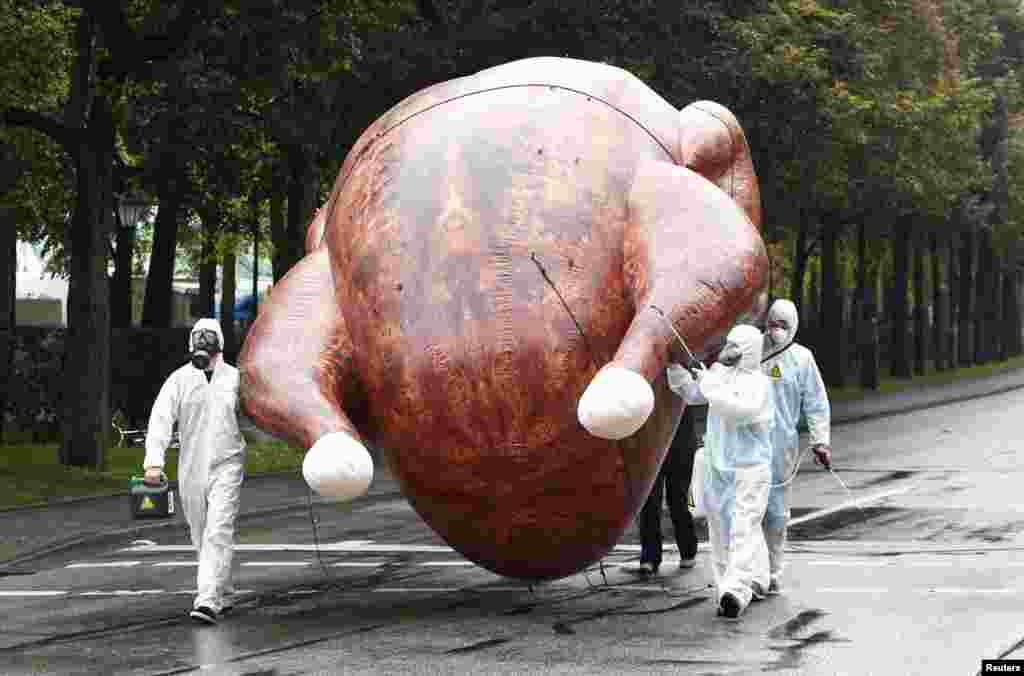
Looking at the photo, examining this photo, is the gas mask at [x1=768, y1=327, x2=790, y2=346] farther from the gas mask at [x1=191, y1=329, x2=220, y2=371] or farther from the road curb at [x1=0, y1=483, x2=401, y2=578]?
the road curb at [x1=0, y1=483, x2=401, y2=578]

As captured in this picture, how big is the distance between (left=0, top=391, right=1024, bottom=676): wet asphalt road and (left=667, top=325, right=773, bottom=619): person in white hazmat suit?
25cm

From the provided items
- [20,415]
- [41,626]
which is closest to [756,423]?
[41,626]

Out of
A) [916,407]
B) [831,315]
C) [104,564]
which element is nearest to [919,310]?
[831,315]

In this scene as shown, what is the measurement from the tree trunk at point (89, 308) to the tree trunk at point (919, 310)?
37.4 meters

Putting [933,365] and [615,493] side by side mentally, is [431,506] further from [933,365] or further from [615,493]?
[933,365]

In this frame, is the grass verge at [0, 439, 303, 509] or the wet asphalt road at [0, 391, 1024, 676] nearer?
the wet asphalt road at [0, 391, 1024, 676]

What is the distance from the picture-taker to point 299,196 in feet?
93.6

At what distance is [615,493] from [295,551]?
19.6 ft

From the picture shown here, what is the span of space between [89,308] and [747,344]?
44.2 ft

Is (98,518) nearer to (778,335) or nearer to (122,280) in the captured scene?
(778,335)

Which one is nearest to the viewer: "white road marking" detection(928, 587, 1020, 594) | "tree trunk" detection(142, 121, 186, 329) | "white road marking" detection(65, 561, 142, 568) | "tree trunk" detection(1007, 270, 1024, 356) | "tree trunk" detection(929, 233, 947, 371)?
"white road marking" detection(928, 587, 1020, 594)

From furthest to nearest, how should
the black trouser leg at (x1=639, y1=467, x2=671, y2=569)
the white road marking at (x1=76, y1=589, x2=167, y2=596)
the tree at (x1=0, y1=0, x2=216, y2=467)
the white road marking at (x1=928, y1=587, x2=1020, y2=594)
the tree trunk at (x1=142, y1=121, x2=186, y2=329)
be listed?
1. the tree trunk at (x1=142, y1=121, x2=186, y2=329)
2. the tree at (x1=0, y1=0, x2=216, y2=467)
3. the white road marking at (x1=76, y1=589, x2=167, y2=596)
4. the black trouser leg at (x1=639, y1=467, x2=671, y2=569)
5. the white road marking at (x1=928, y1=587, x2=1020, y2=594)

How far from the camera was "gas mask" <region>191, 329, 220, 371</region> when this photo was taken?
12.2 metres

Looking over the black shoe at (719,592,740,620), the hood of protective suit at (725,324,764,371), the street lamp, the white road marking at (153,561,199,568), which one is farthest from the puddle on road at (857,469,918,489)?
the street lamp
